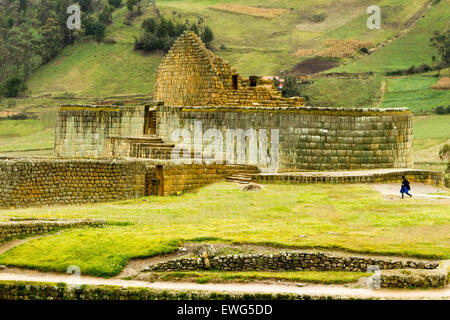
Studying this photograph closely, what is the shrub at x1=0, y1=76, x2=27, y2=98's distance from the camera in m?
87.7

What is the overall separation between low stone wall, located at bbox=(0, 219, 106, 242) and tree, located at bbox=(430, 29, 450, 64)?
66062 mm

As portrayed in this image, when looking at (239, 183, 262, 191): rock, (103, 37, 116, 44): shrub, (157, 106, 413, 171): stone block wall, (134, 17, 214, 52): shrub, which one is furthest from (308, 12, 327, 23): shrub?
(239, 183, 262, 191): rock

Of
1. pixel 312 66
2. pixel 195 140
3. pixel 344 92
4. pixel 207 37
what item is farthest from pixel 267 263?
pixel 207 37

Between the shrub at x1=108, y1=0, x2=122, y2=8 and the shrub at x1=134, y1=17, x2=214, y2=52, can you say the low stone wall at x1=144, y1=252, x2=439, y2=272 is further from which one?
the shrub at x1=108, y1=0, x2=122, y2=8

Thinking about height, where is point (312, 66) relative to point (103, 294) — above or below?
above

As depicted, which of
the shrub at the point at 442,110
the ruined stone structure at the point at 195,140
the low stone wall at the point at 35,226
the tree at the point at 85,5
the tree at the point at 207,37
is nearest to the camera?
the low stone wall at the point at 35,226

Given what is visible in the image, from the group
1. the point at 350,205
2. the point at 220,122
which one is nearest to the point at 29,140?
the point at 220,122

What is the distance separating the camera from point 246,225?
26297mm

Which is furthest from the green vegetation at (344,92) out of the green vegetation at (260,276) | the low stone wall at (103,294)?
the low stone wall at (103,294)

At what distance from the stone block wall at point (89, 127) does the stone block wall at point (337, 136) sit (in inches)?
267

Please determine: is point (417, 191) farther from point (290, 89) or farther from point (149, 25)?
point (149, 25)

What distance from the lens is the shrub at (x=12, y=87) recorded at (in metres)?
87.7

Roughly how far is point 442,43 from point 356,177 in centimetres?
5843

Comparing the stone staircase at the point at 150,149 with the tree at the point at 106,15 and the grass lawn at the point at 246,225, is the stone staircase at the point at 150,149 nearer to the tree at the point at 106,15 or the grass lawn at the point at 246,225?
the grass lawn at the point at 246,225
